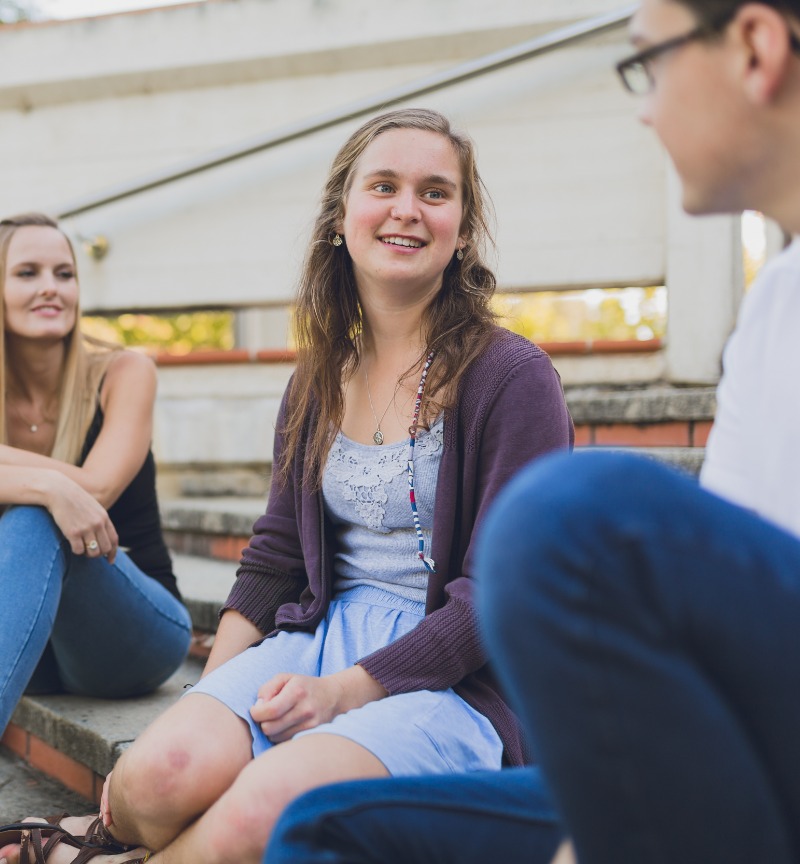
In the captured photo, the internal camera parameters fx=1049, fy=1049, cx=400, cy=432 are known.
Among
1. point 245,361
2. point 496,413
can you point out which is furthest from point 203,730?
point 245,361

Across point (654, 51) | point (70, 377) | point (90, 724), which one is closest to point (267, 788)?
point (654, 51)

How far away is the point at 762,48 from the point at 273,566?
130 centimetres

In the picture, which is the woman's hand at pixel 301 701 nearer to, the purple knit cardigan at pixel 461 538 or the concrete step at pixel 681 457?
the purple knit cardigan at pixel 461 538

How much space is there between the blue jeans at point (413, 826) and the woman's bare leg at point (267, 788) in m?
0.24

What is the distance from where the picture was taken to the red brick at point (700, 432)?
3117 millimetres

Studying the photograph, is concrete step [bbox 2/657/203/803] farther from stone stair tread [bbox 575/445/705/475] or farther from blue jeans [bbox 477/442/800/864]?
blue jeans [bbox 477/442/800/864]

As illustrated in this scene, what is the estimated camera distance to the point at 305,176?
4.16 meters

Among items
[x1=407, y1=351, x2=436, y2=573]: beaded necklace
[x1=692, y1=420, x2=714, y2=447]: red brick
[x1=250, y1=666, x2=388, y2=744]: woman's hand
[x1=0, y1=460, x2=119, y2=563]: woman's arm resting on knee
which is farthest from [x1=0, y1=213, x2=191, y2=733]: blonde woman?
[x1=692, y1=420, x2=714, y2=447]: red brick

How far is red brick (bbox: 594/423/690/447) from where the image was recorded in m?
3.16

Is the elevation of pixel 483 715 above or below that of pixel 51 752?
above

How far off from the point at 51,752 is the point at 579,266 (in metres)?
2.42

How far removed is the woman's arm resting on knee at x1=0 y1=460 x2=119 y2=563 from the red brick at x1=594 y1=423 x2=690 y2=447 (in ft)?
5.36

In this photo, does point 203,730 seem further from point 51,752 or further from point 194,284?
point 194,284

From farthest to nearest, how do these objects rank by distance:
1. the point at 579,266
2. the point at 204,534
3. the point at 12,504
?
the point at 579,266, the point at 204,534, the point at 12,504
